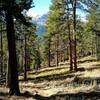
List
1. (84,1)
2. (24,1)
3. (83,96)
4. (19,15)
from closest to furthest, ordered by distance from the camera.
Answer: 1. (83,96)
2. (19,15)
3. (24,1)
4. (84,1)

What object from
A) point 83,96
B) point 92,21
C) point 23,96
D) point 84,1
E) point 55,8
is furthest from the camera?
point 92,21

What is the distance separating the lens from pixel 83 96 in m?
18.6

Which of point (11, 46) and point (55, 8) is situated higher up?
point (55, 8)

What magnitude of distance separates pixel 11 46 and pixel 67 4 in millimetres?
20094

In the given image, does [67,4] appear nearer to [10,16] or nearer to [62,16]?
[62,16]

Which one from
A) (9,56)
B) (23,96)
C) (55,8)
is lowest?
(23,96)

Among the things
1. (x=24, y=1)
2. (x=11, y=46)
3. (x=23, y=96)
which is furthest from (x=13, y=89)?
(x=24, y=1)

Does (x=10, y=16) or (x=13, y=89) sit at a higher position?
(x=10, y=16)

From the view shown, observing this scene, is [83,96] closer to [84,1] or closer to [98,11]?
[84,1]

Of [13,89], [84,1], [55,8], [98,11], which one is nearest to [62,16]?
[55,8]

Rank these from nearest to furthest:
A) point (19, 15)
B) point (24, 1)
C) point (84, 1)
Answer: point (19, 15), point (24, 1), point (84, 1)

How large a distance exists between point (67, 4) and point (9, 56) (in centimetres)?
2032

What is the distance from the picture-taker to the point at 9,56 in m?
21.5

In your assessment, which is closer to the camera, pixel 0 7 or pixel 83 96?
pixel 83 96
